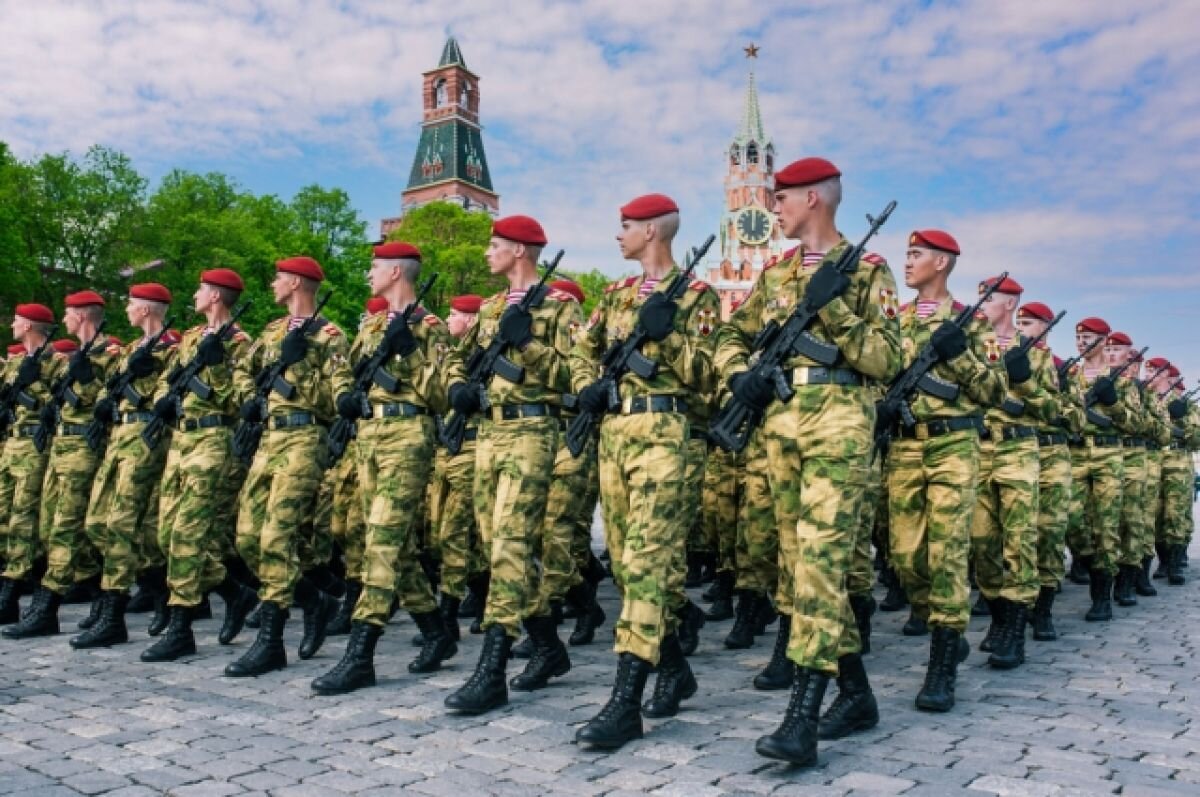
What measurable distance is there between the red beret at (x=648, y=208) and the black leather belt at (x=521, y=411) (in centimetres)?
114

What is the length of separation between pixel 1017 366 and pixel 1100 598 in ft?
9.72

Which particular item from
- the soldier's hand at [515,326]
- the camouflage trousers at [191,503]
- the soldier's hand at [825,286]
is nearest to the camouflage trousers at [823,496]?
the soldier's hand at [825,286]

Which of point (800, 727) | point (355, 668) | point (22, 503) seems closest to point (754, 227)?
point (22, 503)

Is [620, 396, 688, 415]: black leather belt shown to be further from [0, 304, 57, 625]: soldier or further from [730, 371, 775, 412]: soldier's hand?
[0, 304, 57, 625]: soldier

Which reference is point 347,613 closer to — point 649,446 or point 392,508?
point 392,508

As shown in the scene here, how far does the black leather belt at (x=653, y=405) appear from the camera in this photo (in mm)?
4985

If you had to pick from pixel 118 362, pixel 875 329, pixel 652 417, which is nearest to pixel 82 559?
pixel 118 362

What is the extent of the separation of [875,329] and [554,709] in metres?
2.46

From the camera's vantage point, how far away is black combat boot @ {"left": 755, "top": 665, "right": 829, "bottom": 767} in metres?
3.98

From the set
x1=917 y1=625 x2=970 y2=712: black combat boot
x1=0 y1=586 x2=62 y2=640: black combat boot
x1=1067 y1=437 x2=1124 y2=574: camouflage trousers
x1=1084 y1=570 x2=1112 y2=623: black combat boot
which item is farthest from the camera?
x1=1067 y1=437 x2=1124 y2=574: camouflage trousers

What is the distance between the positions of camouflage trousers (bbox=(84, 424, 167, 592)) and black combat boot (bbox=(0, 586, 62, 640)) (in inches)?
17.7

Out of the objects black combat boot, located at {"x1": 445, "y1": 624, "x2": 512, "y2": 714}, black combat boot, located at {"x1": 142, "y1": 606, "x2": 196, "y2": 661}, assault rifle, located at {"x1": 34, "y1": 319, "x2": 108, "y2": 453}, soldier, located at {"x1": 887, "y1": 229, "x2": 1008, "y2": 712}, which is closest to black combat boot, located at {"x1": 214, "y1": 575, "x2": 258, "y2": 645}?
black combat boot, located at {"x1": 142, "y1": 606, "x2": 196, "y2": 661}

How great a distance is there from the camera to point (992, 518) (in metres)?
6.64

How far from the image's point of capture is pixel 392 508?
19.2 feet
